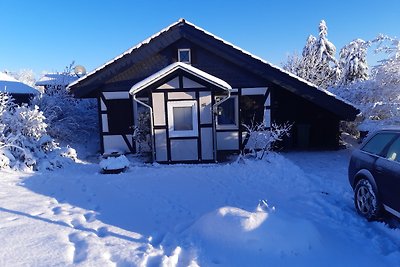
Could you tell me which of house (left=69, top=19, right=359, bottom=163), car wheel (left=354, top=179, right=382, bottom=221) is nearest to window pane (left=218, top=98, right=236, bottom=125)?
house (left=69, top=19, right=359, bottom=163)

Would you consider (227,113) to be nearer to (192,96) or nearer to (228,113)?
(228,113)

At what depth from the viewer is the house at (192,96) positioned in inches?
400

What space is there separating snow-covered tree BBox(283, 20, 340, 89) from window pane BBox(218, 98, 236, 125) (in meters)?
13.5

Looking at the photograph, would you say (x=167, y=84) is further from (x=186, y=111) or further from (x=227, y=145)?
(x=227, y=145)

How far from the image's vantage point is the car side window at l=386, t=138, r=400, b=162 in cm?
455

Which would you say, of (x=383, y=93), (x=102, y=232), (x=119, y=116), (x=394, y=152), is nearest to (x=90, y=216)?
(x=102, y=232)

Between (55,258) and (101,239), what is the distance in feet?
2.38

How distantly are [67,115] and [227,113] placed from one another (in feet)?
27.9

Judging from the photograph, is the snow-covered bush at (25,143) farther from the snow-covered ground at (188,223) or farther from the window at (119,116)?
the window at (119,116)

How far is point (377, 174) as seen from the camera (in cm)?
481

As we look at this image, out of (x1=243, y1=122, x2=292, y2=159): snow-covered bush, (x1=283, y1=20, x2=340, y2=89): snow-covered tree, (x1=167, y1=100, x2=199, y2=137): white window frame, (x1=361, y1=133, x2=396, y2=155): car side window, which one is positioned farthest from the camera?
(x1=283, y1=20, x2=340, y2=89): snow-covered tree

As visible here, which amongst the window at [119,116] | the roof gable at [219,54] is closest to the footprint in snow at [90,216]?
the window at [119,116]

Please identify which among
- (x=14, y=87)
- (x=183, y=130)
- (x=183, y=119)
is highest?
(x=14, y=87)

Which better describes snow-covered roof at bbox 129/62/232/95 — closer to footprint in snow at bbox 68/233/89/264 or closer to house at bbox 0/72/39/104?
footprint in snow at bbox 68/233/89/264
